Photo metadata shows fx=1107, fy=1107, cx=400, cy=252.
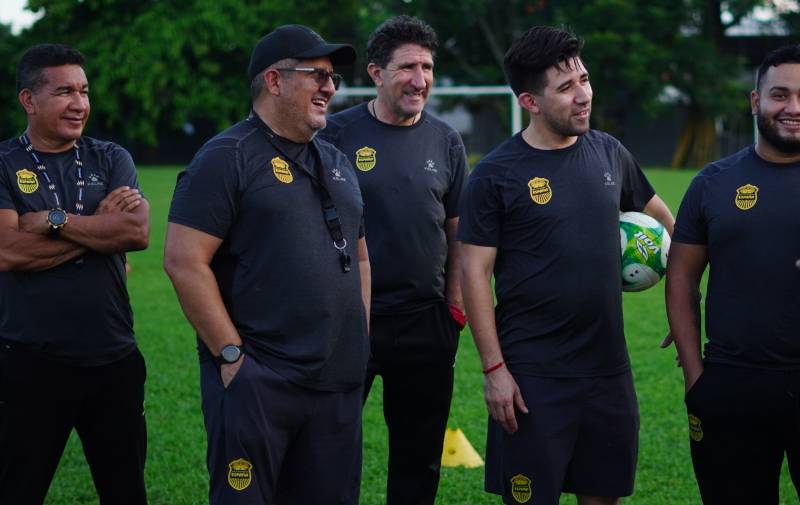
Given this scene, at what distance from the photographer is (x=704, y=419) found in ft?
13.8

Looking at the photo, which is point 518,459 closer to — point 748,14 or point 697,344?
point 697,344

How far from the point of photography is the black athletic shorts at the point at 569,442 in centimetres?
434

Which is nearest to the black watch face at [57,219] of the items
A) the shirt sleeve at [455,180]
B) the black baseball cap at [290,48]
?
→ the black baseball cap at [290,48]

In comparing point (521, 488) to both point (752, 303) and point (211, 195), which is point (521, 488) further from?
point (211, 195)

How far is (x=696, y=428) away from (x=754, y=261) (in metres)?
0.69

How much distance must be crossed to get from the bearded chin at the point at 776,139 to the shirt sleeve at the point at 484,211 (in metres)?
1.03

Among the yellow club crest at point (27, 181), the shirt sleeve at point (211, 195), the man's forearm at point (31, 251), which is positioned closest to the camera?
the shirt sleeve at point (211, 195)

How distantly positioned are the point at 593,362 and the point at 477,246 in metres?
0.65

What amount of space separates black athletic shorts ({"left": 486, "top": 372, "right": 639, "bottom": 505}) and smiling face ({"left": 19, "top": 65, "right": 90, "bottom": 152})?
2182mm

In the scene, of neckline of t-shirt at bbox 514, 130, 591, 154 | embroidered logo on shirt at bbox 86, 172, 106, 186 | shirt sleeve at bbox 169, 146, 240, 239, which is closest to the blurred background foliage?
embroidered logo on shirt at bbox 86, 172, 106, 186

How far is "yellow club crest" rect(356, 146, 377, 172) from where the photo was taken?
17.6ft

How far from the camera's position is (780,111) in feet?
13.4

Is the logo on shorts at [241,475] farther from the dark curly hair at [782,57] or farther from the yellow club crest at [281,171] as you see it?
the dark curly hair at [782,57]

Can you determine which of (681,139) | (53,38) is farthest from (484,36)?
(53,38)
